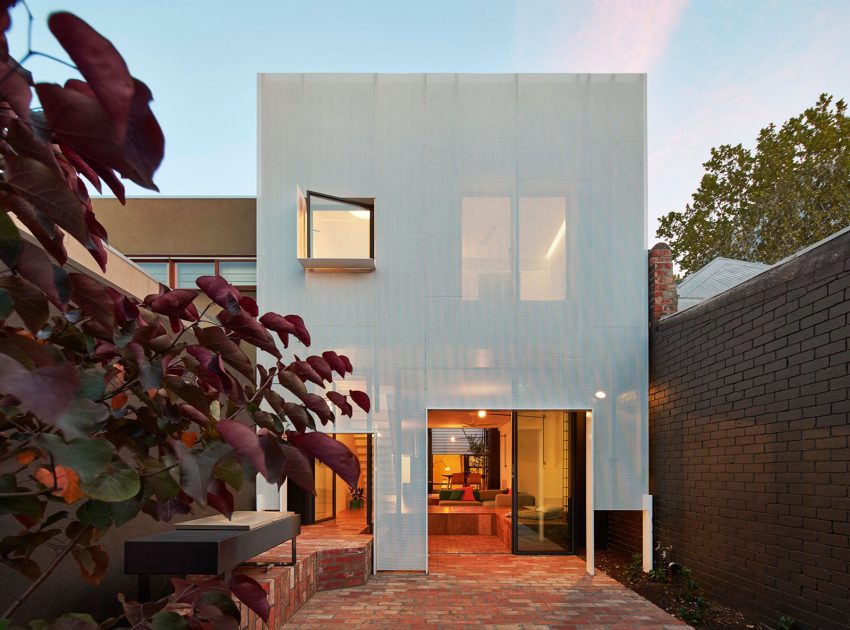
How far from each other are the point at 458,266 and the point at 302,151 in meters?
2.51

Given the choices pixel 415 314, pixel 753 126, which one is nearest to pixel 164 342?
pixel 415 314

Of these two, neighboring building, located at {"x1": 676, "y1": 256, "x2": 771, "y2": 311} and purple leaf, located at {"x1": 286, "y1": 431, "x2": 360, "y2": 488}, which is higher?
neighboring building, located at {"x1": 676, "y1": 256, "x2": 771, "y2": 311}

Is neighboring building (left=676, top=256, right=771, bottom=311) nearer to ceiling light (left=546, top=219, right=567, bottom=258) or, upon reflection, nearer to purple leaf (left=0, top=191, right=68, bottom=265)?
ceiling light (left=546, top=219, right=567, bottom=258)

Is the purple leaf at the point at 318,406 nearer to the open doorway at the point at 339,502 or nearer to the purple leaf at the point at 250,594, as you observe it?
the purple leaf at the point at 250,594

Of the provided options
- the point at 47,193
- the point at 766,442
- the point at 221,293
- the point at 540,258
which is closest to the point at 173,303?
the point at 221,293

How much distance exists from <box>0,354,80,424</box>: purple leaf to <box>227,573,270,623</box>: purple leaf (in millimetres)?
672

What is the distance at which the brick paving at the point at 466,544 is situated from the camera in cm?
854

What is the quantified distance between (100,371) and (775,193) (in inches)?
729

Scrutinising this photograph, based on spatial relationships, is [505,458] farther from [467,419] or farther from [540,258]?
[540,258]

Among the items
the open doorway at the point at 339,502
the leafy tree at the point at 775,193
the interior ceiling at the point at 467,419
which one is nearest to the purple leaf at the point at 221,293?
the open doorway at the point at 339,502

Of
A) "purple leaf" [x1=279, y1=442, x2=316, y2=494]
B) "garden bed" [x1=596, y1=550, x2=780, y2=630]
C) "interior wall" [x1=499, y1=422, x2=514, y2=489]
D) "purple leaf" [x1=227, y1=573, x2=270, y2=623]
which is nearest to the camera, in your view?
"purple leaf" [x1=279, y1=442, x2=316, y2=494]

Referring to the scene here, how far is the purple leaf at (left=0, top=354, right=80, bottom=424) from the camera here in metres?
0.50

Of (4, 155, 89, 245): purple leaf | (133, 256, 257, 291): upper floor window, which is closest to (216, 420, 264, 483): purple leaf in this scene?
(4, 155, 89, 245): purple leaf

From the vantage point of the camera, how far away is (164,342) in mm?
1167
